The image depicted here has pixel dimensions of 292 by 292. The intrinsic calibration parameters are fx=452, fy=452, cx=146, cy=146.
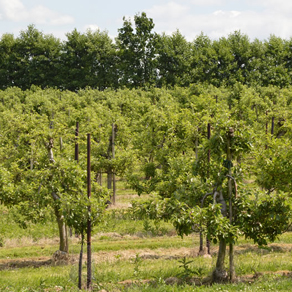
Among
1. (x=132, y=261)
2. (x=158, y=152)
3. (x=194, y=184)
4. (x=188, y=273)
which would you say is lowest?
(x=132, y=261)

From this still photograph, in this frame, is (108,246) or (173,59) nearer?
(108,246)

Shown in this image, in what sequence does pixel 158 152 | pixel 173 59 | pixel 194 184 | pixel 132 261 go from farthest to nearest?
pixel 173 59, pixel 158 152, pixel 132 261, pixel 194 184

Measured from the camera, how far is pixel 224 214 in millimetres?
14734

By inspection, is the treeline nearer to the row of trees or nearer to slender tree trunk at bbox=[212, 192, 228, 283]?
the row of trees

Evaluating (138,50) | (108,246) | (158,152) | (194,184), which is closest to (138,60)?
(138,50)

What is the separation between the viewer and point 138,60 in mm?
70438

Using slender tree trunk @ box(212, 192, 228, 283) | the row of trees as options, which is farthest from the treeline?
slender tree trunk @ box(212, 192, 228, 283)

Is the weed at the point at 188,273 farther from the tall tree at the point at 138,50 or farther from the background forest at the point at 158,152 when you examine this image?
the tall tree at the point at 138,50

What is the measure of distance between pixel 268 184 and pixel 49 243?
11.5 metres

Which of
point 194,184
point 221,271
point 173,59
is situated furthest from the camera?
point 173,59

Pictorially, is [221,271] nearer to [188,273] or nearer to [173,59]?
[188,273]

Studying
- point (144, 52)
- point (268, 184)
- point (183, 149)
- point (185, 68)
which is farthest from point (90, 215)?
point (144, 52)

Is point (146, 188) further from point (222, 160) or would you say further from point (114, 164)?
point (222, 160)

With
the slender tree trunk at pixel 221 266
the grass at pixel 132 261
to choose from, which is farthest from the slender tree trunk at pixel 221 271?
the grass at pixel 132 261
